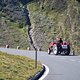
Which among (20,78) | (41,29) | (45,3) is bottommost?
(20,78)

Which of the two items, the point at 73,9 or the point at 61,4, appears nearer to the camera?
the point at 73,9

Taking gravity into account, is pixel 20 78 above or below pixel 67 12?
below

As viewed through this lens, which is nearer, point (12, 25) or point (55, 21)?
point (55, 21)

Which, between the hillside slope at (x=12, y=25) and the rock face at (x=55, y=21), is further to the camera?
the hillside slope at (x=12, y=25)

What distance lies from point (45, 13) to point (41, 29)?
3.84 metres

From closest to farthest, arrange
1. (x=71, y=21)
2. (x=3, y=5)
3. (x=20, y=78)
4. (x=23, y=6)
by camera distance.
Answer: (x=20, y=78), (x=71, y=21), (x=23, y=6), (x=3, y=5)

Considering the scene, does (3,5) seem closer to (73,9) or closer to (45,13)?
(45,13)

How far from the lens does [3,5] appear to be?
231ft

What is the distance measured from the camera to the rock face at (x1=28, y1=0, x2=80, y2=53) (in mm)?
46625

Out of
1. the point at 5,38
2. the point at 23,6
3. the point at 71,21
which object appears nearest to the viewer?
the point at 71,21

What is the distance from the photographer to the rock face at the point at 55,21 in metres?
46.6

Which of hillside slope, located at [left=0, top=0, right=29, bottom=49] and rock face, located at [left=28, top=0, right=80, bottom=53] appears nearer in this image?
rock face, located at [left=28, top=0, right=80, bottom=53]

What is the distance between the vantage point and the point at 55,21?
173 feet

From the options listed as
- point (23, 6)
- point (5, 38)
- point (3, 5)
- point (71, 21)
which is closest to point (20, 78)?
point (71, 21)
